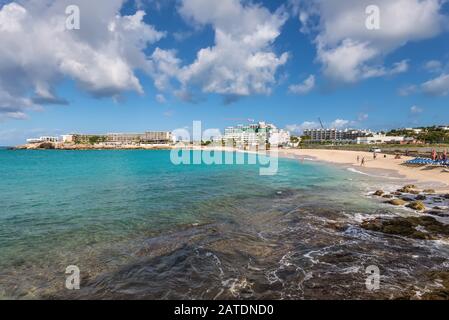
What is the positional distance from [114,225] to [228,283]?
372 inches

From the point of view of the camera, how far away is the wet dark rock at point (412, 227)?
1402cm

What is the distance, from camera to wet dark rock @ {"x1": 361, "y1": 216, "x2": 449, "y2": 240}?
46.0ft

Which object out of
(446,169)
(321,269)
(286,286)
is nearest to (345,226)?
(321,269)

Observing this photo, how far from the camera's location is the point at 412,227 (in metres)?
15.0

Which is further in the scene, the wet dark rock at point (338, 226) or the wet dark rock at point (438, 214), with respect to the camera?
the wet dark rock at point (438, 214)

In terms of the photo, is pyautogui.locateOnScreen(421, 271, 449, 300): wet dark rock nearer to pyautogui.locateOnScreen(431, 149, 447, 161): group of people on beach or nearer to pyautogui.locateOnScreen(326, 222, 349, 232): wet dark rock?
pyautogui.locateOnScreen(326, 222, 349, 232): wet dark rock

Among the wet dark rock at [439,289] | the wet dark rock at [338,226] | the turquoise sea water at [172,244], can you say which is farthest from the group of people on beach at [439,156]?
the wet dark rock at [439,289]

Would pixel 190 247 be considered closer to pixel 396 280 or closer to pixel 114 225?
pixel 114 225

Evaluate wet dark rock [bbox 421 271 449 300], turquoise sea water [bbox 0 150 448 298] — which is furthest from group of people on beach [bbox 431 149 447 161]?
wet dark rock [bbox 421 271 449 300]

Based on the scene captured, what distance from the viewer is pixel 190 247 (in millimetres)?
12492

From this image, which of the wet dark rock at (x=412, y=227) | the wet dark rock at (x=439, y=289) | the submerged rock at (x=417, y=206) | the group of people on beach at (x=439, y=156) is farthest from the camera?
the group of people on beach at (x=439, y=156)

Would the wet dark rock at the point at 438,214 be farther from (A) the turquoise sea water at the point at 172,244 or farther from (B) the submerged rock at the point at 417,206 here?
(A) the turquoise sea water at the point at 172,244

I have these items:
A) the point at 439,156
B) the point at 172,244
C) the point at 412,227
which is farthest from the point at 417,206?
the point at 439,156
